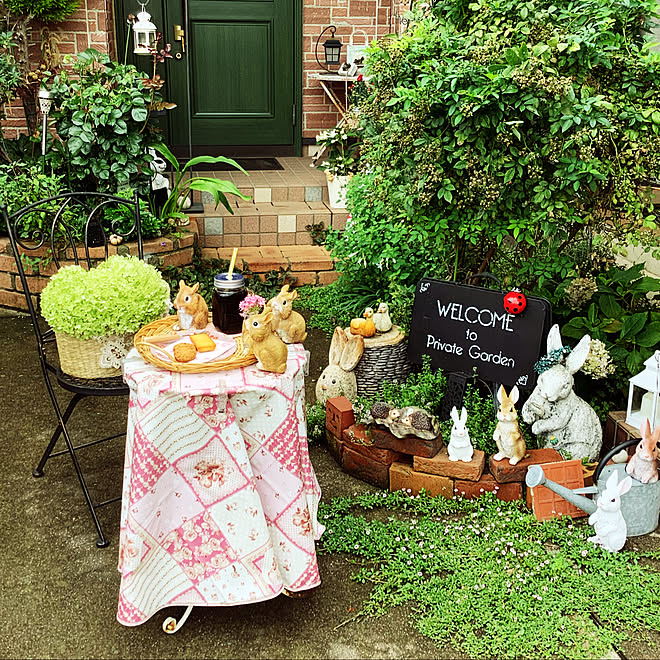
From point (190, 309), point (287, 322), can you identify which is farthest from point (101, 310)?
point (287, 322)

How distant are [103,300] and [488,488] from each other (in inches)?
63.2

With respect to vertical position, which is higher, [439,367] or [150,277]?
[150,277]

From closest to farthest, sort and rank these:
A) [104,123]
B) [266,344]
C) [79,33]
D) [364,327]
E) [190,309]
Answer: [266,344], [190,309], [364,327], [104,123], [79,33]

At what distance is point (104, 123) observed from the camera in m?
5.12

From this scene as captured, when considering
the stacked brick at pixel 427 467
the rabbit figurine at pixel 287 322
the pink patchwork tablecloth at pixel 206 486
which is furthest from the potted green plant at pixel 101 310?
the stacked brick at pixel 427 467

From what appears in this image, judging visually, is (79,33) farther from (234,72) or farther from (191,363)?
→ (191,363)

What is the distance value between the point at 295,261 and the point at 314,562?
3.49 meters

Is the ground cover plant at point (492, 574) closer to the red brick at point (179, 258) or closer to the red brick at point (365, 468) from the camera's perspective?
the red brick at point (365, 468)

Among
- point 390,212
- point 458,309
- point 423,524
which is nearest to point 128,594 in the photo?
point 423,524

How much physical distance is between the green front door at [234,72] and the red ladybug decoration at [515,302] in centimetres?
458

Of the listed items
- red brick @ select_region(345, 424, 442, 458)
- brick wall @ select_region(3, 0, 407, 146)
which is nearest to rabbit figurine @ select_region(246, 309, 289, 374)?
red brick @ select_region(345, 424, 442, 458)

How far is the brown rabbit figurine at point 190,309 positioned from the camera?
275 cm

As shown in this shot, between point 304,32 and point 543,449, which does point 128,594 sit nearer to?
point 543,449

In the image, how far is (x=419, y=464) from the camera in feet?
10.7
